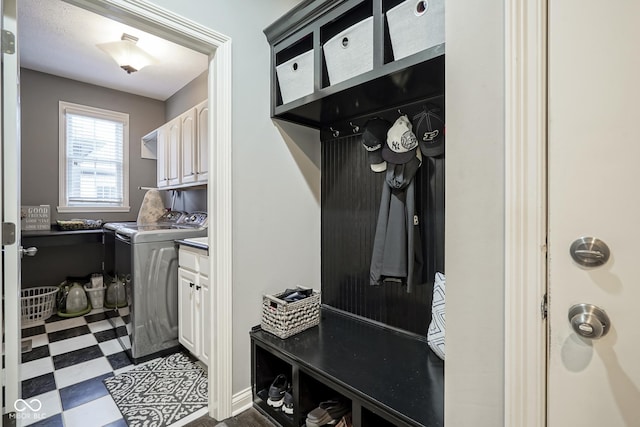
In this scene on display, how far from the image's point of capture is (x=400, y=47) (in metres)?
1.19

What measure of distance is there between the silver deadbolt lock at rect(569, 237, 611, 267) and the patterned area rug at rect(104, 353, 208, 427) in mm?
1952

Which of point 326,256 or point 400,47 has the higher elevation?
point 400,47

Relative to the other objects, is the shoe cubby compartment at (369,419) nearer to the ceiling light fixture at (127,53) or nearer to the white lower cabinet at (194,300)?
the white lower cabinet at (194,300)

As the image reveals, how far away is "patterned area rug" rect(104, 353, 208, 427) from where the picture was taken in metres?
1.59

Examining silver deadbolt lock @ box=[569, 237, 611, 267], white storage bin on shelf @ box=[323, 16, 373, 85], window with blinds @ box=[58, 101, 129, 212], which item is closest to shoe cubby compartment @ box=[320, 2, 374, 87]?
white storage bin on shelf @ box=[323, 16, 373, 85]

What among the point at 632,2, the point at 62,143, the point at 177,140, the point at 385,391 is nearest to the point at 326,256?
the point at 385,391

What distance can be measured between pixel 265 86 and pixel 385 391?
69.1 inches

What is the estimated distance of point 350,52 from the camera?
136 centimetres

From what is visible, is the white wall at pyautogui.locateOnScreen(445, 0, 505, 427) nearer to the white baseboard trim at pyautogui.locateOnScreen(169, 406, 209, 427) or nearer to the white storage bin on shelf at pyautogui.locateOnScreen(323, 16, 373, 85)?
the white storage bin on shelf at pyautogui.locateOnScreen(323, 16, 373, 85)

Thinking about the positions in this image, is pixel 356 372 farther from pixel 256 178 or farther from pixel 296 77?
pixel 296 77

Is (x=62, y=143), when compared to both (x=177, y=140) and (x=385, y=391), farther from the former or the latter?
(x=385, y=391)

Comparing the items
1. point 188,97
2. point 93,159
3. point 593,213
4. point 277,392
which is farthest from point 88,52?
point 593,213

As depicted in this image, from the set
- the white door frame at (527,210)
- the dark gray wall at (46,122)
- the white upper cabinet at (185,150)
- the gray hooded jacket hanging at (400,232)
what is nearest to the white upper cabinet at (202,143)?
the white upper cabinet at (185,150)

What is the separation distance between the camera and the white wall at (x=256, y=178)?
5.28 ft
